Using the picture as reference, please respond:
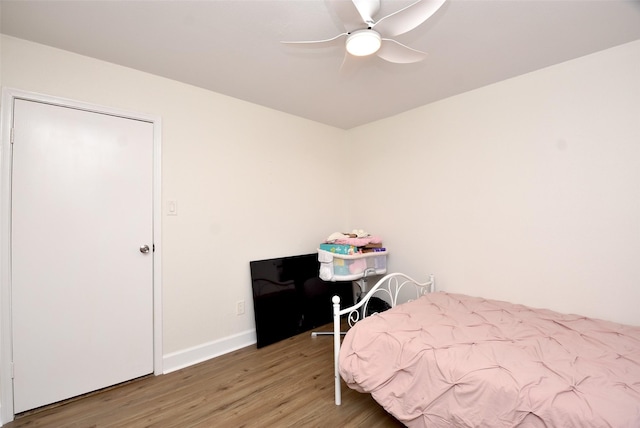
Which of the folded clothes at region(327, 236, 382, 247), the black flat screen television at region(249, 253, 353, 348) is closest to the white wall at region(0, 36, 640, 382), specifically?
the black flat screen television at region(249, 253, 353, 348)

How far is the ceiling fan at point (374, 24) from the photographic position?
1.25m

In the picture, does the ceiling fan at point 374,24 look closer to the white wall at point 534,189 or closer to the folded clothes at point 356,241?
the white wall at point 534,189

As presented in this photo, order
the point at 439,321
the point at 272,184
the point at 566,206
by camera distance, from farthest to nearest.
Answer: the point at 272,184 → the point at 566,206 → the point at 439,321

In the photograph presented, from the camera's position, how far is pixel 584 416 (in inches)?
42.2

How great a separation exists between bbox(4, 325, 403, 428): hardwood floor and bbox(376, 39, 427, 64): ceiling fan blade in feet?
7.20

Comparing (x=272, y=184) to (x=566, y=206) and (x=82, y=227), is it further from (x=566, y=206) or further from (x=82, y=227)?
(x=566, y=206)

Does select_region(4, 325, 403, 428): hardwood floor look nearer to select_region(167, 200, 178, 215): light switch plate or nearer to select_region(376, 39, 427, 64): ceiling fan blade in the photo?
select_region(167, 200, 178, 215): light switch plate

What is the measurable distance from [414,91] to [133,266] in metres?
2.78

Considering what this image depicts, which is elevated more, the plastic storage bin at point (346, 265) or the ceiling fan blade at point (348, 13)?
the ceiling fan blade at point (348, 13)

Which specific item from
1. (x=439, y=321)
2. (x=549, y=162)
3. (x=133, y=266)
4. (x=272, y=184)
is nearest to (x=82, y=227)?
(x=133, y=266)

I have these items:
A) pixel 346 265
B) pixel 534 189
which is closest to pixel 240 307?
pixel 346 265

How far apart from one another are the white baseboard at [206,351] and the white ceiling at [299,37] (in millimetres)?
2313

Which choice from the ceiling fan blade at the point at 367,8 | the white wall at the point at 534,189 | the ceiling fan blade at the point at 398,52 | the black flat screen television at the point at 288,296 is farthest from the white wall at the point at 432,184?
the ceiling fan blade at the point at 367,8

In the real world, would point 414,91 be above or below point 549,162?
above
